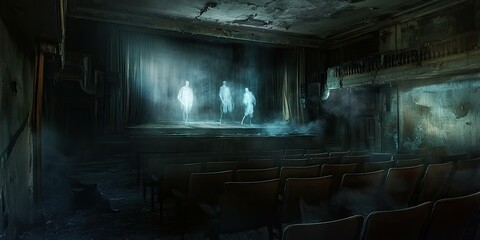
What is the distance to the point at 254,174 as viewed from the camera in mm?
3508

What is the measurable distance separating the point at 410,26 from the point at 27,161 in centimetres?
1179

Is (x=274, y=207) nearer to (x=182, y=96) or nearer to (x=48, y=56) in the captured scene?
(x=48, y=56)

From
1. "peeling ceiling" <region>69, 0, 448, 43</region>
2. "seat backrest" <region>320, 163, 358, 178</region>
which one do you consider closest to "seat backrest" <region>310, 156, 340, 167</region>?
"seat backrest" <region>320, 163, 358, 178</region>

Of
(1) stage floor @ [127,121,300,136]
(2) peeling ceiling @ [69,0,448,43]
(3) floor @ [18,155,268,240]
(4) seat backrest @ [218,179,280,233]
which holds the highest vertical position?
(2) peeling ceiling @ [69,0,448,43]

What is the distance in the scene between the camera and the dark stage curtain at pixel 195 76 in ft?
36.6

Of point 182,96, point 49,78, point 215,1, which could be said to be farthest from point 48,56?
point 182,96

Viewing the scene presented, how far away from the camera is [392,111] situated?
11250 mm

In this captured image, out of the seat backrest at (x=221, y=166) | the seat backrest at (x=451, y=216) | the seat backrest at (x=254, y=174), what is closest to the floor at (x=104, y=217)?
the seat backrest at (x=254, y=174)

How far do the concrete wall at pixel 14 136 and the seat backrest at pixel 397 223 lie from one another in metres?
2.79

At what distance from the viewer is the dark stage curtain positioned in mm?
11164

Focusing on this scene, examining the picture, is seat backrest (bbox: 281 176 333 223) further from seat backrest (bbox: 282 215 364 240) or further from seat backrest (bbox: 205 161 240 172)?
seat backrest (bbox: 205 161 240 172)

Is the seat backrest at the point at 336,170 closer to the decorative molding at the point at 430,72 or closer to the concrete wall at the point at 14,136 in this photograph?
the concrete wall at the point at 14,136

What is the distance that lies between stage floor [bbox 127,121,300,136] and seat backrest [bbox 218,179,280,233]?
322 inches

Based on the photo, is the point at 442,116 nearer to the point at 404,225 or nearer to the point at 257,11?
the point at 257,11
